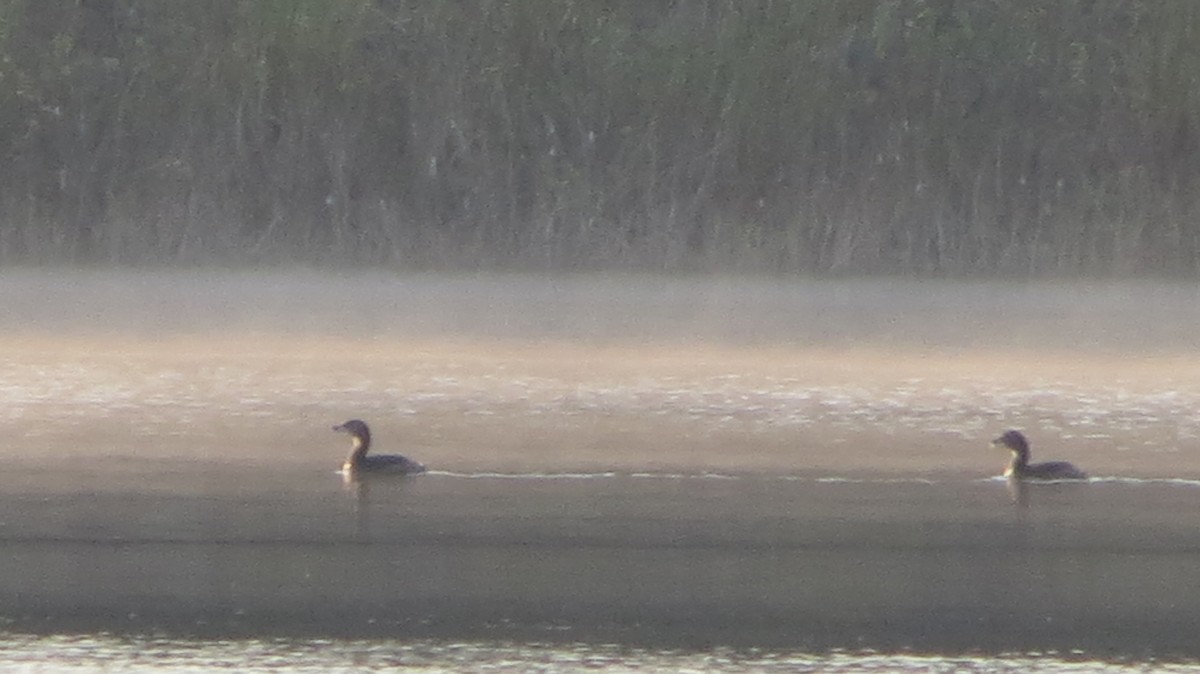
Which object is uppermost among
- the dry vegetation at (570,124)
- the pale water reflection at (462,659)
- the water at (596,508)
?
the dry vegetation at (570,124)

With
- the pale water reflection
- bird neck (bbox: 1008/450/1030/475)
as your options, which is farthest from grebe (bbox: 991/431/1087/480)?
the pale water reflection

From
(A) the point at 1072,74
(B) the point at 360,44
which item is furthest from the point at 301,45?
(A) the point at 1072,74

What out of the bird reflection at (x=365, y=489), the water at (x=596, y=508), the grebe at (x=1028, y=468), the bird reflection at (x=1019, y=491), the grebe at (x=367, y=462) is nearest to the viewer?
the water at (x=596, y=508)

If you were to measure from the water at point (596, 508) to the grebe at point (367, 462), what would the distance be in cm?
7

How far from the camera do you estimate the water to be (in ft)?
22.6

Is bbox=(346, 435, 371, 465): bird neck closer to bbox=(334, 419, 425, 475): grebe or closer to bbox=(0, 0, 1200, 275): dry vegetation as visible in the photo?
bbox=(334, 419, 425, 475): grebe

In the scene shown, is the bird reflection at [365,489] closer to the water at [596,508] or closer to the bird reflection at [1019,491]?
the water at [596,508]

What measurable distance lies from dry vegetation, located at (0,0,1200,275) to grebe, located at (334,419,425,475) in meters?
14.8

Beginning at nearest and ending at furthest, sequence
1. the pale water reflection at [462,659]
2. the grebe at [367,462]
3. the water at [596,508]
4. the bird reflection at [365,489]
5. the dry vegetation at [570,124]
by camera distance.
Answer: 1. the pale water reflection at [462,659]
2. the water at [596,508]
3. the bird reflection at [365,489]
4. the grebe at [367,462]
5. the dry vegetation at [570,124]

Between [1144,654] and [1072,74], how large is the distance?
65.3ft

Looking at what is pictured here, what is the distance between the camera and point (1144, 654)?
6.79 m

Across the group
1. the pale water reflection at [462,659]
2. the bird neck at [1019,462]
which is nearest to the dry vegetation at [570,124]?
the bird neck at [1019,462]

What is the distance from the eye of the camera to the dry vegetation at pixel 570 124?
82.7 ft

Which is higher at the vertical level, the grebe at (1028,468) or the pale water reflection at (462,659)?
the grebe at (1028,468)
